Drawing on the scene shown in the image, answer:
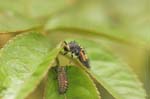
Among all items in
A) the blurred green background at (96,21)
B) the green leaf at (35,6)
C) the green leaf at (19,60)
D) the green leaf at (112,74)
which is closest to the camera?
the green leaf at (19,60)

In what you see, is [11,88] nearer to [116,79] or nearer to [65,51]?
[65,51]

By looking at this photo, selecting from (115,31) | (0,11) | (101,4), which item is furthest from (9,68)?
(101,4)

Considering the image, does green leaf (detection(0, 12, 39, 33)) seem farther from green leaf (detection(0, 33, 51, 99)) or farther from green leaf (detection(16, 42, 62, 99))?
green leaf (detection(16, 42, 62, 99))

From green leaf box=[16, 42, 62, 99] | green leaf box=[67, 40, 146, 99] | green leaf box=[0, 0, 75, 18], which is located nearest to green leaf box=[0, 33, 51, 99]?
green leaf box=[16, 42, 62, 99]

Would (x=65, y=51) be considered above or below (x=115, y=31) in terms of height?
below

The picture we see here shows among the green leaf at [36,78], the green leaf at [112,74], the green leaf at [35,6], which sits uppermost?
the green leaf at [35,6]

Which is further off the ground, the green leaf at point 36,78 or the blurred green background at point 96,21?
the blurred green background at point 96,21

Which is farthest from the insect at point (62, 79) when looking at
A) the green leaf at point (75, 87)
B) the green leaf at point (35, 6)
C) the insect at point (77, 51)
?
the green leaf at point (35, 6)

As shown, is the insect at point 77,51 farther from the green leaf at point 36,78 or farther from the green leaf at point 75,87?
the green leaf at point 36,78
